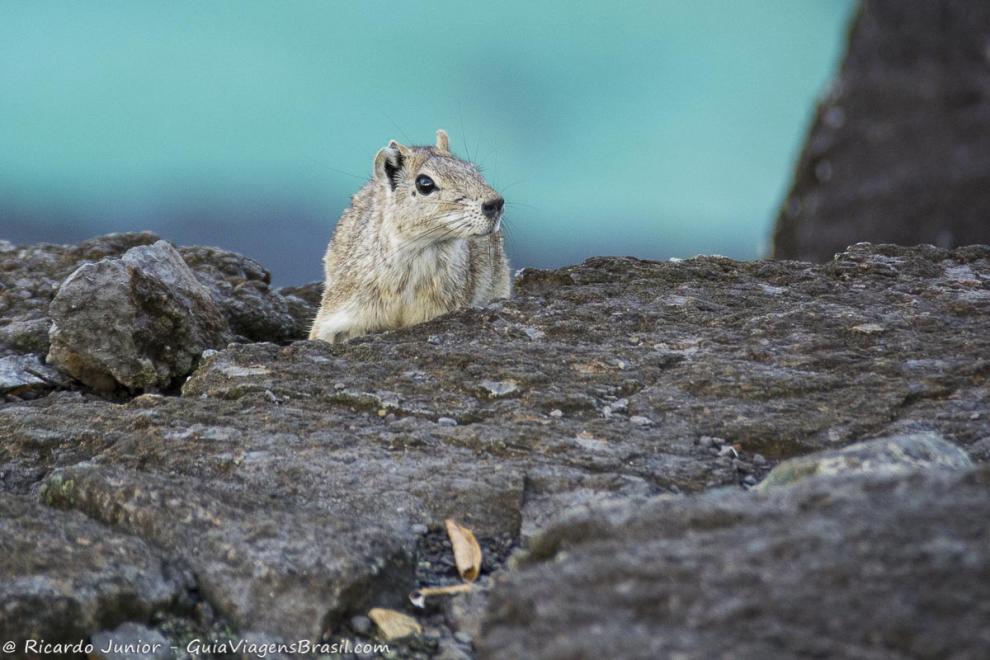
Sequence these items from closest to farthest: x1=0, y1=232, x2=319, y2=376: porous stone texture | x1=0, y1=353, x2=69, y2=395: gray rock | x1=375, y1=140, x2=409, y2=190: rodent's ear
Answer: x1=0, y1=353, x2=69, y2=395: gray rock
x1=0, y1=232, x2=319, y2=376: porous stone texture
x1=375, y1=140, x2=409, y2=190: rodent's ear

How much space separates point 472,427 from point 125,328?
2152 mm

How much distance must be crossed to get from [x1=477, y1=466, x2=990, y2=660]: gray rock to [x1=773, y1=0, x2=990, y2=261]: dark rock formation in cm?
886

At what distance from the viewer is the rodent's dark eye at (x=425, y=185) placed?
6.43 metres

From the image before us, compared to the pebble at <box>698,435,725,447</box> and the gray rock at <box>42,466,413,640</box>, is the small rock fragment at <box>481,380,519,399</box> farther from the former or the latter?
the gray rock at <box>42,466,413,640</box>

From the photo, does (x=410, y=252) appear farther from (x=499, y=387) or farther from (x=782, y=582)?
(x=782, y=582)

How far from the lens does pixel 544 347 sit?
489 centimetres

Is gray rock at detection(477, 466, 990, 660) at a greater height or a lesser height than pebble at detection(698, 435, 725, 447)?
greater

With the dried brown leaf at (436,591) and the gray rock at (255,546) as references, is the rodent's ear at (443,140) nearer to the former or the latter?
the gray rock at (255,546)

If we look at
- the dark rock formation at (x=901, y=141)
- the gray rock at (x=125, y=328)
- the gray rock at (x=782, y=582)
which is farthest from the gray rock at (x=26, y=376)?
the dark rock formation at (x=901, y=141)

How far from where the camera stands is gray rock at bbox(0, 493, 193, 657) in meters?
2.73

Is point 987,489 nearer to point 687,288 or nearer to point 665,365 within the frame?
point 665,365

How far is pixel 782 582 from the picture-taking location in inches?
83.1

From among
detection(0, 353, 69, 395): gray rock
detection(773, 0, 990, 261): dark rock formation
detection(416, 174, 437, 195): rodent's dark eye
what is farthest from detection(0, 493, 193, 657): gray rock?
detection(773, 0, 990, 261): dark rock formation

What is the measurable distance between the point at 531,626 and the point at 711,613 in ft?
1.13
